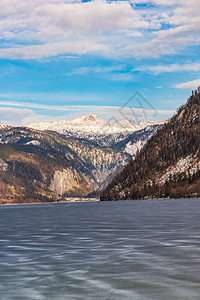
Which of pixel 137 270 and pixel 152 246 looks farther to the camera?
pixel 152 246

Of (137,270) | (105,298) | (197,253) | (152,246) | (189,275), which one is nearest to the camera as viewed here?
(105,298)

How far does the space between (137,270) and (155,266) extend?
1999 millimetres

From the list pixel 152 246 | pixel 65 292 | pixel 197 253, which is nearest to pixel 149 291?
pixel 65 292

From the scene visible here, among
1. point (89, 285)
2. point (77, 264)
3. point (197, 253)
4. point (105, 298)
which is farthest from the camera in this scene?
point (197, 253)

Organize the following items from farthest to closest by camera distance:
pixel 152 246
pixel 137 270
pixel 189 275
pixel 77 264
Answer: pixel 152 246, pixel 77 264, pixel 137 270, pixel 189 275

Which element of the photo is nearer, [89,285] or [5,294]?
[5,294]

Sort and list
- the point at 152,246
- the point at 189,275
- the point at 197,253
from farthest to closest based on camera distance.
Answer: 1. the point at 152,246
2. the point at 197,253
3. the point at 189,275

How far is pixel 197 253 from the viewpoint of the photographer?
41.4 metres

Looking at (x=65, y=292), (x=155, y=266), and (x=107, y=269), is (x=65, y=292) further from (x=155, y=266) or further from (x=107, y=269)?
(x=155, y=266)

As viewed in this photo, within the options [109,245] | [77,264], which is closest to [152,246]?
[109,245]

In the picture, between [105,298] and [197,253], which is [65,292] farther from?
[197,253]

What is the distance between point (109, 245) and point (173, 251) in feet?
30.8

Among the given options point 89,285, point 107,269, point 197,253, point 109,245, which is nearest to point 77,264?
point 107,269

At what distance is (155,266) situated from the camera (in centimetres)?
3469
